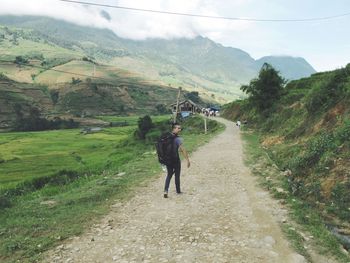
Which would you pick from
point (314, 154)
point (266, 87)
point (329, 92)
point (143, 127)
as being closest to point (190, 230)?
point (314, 154)

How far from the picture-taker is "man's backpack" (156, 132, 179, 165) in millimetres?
11742

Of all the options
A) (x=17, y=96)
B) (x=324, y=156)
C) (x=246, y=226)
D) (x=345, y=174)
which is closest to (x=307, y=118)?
(x=324, y=156)

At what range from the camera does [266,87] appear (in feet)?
149

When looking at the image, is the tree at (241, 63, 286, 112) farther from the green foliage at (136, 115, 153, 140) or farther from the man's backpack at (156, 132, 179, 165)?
the man's backpack at (156, 132, 179, 165)

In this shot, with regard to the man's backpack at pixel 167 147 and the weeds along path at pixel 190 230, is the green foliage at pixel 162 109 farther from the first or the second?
the man's backpack at pixel 167 147

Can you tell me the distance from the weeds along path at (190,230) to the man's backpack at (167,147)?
133 cm

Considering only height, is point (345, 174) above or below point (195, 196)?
above

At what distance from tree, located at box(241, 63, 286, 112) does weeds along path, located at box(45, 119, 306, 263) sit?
33601mm

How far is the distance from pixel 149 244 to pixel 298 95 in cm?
3471

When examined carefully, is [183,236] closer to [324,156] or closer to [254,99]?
[324,156]

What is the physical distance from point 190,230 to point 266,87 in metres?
39.1

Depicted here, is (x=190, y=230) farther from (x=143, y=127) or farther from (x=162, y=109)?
(x=162, y=109)

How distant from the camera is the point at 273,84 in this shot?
45281 millimetres

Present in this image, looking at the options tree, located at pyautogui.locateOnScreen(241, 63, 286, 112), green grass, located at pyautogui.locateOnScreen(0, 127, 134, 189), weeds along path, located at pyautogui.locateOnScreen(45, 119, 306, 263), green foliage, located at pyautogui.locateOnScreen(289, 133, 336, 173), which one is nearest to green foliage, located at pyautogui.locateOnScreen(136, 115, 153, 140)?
green grass, located at pyautogui.locateOnScreen(0, 127, 134, 189)
